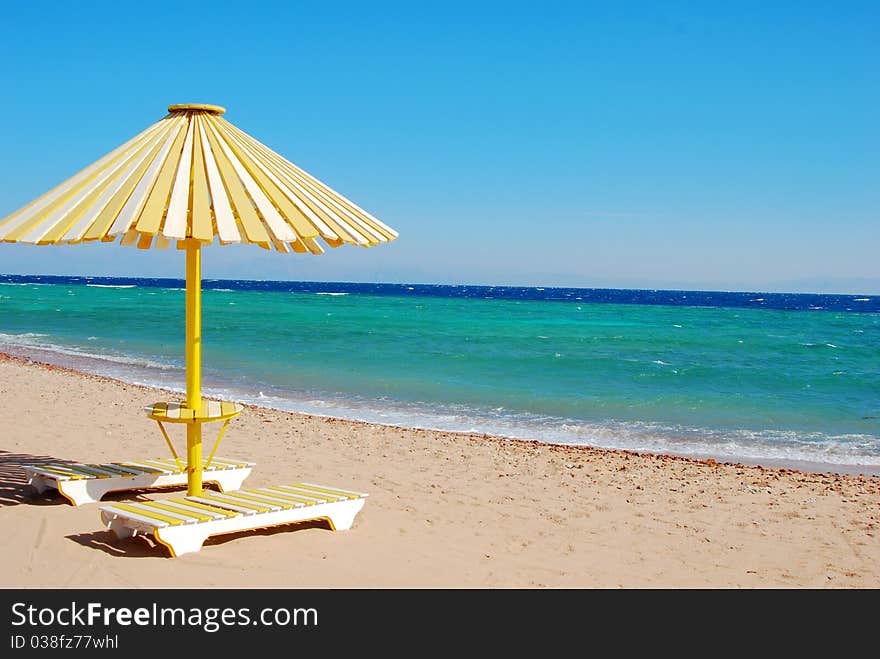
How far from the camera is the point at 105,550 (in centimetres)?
504

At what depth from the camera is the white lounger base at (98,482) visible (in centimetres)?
611

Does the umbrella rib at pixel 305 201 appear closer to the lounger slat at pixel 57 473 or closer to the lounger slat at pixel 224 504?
the lounger slat at pixel 224 504

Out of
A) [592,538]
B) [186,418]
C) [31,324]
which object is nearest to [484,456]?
[592,538]

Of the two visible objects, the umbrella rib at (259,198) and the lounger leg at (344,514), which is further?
the lounger leg at (344,514)

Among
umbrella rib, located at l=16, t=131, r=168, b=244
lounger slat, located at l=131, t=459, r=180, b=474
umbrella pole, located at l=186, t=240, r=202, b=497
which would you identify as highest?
umbrella rib, located at l=16, t=131, r=168, b=244

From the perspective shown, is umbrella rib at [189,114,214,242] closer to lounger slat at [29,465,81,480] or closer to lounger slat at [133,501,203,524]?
lounger slat at [133,501,203,524]

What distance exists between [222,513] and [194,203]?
6.33 feet

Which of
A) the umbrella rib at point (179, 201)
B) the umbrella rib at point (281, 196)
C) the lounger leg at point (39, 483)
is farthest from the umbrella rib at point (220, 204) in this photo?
the lounger leg at point (39, 483)

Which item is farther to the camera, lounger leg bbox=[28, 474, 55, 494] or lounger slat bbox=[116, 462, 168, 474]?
lounger slat bbox=[116, 462, 168, 474]

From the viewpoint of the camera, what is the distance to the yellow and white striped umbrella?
15.0 feet

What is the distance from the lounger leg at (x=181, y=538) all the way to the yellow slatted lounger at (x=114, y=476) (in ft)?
4.25

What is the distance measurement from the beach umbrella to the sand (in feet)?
3.35

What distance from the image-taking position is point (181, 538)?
4918 mm

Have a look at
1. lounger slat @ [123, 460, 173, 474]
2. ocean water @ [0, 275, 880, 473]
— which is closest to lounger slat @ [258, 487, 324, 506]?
lounger slat @ [123, 460, 173, 474]
